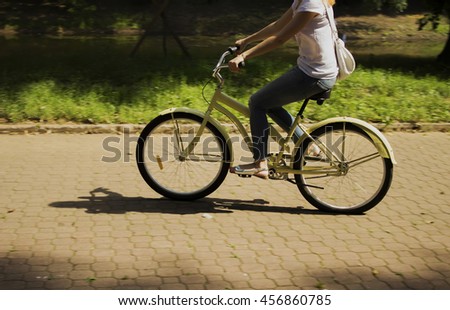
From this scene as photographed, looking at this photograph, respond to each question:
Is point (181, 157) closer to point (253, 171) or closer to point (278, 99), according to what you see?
point (253, 171)

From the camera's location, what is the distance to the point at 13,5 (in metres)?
23.4

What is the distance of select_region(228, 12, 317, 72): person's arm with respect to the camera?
5316mm

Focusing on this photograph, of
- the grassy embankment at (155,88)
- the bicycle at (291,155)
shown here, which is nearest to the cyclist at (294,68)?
the bicycle at (291,155)

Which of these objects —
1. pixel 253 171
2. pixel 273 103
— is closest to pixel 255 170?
pixel 253 171

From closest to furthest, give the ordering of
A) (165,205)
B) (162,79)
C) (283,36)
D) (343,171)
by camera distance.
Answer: (283,36), (343,171), (165,205), (162,79)

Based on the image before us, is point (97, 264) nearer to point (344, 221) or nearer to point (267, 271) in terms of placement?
point (267, 271)

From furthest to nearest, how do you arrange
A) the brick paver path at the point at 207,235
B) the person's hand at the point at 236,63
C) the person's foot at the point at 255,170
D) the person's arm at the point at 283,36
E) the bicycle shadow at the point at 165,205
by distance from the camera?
1. the bicycle shadow at the point at 165,205
2. the person's foot at the point at 255,170
3. the person's hand at the point at 236,63
4. the person's arm at the point at 283,36
5. the brick paver path at the point at 207,235

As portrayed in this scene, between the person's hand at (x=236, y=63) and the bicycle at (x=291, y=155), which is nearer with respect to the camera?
the person's hand at (x=236, y=63)

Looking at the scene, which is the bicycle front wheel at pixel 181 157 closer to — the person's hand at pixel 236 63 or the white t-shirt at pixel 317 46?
the person's hand at pixel 236 63

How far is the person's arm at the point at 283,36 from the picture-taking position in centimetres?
532

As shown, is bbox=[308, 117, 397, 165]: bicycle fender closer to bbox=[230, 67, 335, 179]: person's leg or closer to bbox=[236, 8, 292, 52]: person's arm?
bbox=[230, 67, 335, 179]: person's leg

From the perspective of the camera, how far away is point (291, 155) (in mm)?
5922

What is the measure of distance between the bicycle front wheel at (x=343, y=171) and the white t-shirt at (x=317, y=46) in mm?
520

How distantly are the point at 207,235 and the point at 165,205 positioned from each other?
842mm
